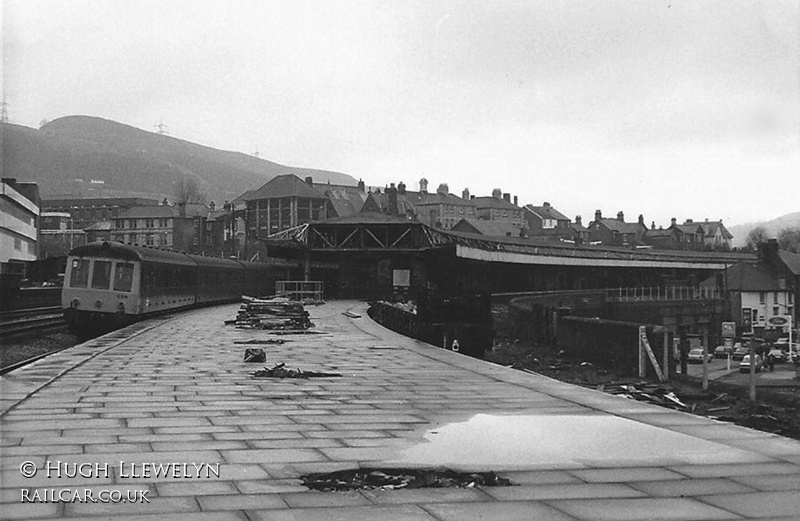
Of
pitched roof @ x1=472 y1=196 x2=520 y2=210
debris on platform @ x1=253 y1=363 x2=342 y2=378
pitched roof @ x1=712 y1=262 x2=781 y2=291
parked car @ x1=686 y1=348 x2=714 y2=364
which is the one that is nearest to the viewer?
debris on platform @ x1=253 y1=363 x2=342 y2=378

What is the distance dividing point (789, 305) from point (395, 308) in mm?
64503

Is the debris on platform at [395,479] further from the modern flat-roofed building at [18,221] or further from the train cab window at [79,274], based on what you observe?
the modern flat-roofed building at [18,221]

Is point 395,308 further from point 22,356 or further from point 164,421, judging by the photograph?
point 164,421

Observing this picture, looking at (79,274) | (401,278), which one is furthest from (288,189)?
(79,274)

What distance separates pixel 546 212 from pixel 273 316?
136 metres

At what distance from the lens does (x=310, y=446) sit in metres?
7.13

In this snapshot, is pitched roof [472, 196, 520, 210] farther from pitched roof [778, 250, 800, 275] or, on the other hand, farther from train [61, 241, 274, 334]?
train [61, 241, 274, 334]

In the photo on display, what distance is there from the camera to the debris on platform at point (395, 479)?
5.79 m

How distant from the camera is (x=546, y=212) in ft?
517

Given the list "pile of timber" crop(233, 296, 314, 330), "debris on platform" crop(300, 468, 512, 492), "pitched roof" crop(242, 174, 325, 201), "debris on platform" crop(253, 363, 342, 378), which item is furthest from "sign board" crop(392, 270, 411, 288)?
"pitched roof" crop(242, 174, 325, 201)

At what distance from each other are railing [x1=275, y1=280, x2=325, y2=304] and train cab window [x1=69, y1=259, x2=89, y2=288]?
54.8 ft

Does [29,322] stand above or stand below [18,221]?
below

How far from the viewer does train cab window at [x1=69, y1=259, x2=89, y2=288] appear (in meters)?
28.6

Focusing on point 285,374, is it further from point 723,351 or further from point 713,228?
point 713,228
